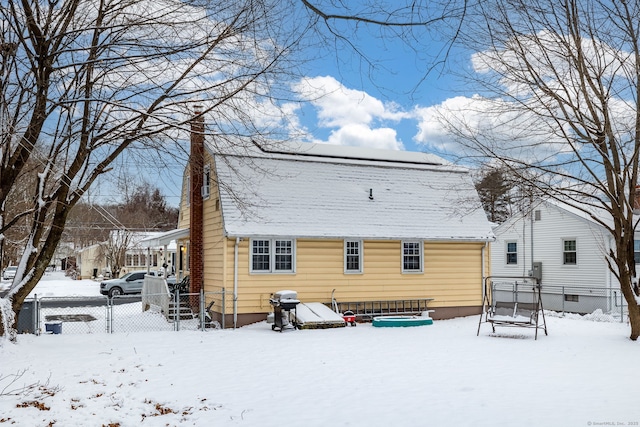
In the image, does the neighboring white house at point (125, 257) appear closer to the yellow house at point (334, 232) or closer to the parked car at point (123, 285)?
the parked car at point (123, 285)

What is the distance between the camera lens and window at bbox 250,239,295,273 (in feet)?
59.0

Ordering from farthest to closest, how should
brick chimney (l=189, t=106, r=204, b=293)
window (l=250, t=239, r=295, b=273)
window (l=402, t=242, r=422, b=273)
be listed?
window (l=402, t=242, r=422, b=273), brick chimney (l=189, t=106, r=204, b=293), window (l=250, t=239, r=295, b=273)

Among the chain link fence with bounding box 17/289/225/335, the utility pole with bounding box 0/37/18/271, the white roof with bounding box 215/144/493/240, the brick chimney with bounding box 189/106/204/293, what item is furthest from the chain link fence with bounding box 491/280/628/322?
the utility pole with bounding box 0/37/18/271

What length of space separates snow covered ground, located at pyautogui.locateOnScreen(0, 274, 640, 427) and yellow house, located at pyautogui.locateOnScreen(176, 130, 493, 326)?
2858 millimetres

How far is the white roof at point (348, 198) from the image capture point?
18125 mm

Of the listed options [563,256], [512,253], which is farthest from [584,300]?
[512,253]

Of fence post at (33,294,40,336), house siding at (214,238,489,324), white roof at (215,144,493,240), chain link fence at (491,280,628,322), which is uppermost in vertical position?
white roof at (215,144,493,240)

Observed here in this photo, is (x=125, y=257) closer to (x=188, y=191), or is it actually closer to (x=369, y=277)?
(x=188, y=191)

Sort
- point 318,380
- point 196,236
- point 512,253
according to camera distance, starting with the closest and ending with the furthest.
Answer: point 318,380, point 196,236, point 512,253

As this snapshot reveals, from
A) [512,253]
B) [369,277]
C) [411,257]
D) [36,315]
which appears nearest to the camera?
[36,315]

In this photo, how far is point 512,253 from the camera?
104 feet

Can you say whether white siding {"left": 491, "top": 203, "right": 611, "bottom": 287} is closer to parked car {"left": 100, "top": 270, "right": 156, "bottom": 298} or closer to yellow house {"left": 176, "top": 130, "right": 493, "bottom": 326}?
yellow house {"left": 176, "top": 130, "right": 493, "bottom": 326}

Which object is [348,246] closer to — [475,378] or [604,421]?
[475,378]

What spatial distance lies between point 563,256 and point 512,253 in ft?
10.8
